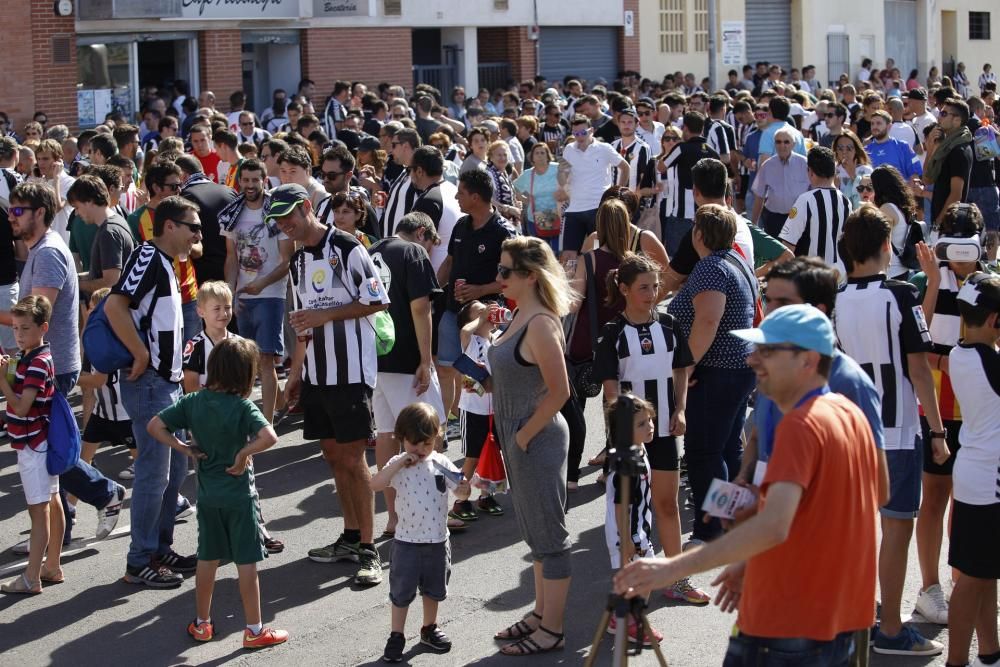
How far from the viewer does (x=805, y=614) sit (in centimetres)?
403

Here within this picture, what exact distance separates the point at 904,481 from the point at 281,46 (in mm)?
21979

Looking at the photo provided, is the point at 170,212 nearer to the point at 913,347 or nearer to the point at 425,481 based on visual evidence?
the point at 425,481

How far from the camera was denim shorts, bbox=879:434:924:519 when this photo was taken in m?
5.83

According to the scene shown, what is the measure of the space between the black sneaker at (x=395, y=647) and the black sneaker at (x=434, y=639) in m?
0.15

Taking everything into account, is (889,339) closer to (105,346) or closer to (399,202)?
(105,346)

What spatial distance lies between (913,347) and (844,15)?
35880 mm

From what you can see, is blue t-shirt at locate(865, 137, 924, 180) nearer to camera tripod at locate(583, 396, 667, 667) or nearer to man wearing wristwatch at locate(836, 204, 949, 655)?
man wearing wristwatch at locate(836, 204, 949, 655)

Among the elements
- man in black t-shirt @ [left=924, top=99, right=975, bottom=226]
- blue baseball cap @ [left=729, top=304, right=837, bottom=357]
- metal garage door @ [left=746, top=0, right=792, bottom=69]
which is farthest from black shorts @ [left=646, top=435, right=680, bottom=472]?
metal garage door @ [left=746, top=0, right=792, bottom=69]

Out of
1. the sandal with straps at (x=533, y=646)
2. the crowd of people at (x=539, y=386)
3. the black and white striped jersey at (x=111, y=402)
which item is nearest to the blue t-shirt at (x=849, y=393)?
the crowd of people at (x=539, y=386)

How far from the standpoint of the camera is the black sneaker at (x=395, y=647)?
5.95 meters

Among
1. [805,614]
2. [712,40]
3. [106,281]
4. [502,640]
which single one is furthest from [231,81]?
[805,614]

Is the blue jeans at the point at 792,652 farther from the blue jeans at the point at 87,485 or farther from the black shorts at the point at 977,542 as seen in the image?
the blue jeans at the point at 87,485

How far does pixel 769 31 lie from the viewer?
37.5 meters

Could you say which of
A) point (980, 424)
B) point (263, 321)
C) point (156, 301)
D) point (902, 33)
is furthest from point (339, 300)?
point (902, 33)
